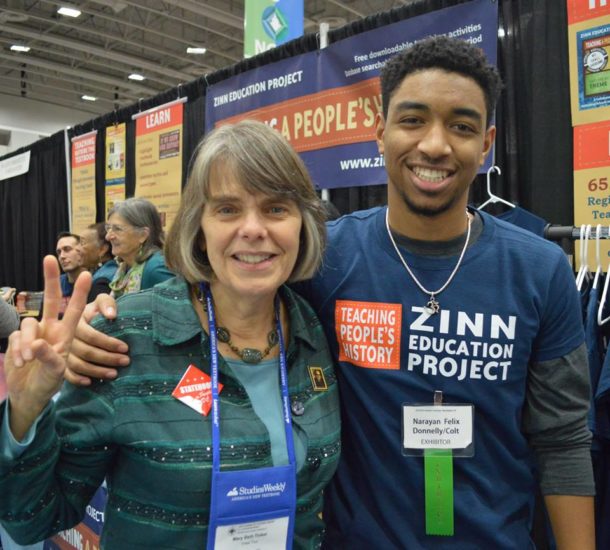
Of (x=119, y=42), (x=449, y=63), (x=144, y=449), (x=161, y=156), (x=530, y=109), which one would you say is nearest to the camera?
(x=144, y=449)

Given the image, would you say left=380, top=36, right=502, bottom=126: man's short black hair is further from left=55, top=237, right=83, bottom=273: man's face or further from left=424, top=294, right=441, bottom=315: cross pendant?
left=55, top=237, right=83, bottom=273: man's face

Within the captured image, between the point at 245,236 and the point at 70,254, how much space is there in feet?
12.6

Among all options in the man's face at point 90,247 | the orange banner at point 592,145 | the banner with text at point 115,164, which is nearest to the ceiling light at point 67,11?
the banner with text at point 115,164

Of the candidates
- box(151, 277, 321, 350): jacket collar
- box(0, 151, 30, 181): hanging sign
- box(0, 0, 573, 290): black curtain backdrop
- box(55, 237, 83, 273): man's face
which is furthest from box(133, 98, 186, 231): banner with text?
box(151, 277, 321, 350): jacket collar

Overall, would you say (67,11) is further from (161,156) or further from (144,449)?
(144,449)

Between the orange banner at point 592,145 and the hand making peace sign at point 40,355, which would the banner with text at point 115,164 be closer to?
the orange banner at point 592,145

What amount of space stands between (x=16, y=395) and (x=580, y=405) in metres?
1.02

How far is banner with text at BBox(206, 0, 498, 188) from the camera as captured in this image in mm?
2459

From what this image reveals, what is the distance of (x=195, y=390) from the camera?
1004 millimetres

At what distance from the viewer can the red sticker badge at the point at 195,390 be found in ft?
3.26

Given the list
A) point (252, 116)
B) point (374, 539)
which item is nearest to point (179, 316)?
point (374, 539)

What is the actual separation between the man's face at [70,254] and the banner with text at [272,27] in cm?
206

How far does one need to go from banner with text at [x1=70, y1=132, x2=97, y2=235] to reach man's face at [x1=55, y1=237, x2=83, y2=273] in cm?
114

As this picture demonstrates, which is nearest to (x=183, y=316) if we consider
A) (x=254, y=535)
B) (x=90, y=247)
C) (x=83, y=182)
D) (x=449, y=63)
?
(x=254, y=535)
